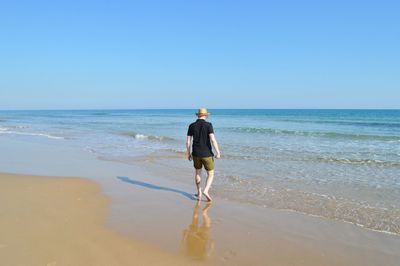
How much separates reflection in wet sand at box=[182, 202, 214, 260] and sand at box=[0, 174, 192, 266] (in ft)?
0.78

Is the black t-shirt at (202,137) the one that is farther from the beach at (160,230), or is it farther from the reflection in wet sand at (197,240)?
the reflection in wet sand at (197,240)

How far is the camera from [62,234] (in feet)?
13.5

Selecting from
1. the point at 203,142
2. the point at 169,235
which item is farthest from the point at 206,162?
the point at 169,235

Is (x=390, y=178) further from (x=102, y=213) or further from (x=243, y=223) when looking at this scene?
(x=102, y=213)

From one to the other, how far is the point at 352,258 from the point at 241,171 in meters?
5.25

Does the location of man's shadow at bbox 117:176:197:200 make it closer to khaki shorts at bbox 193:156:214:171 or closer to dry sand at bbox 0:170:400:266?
dry sand at bbox 0:170:400:266

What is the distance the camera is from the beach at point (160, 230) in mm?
3621

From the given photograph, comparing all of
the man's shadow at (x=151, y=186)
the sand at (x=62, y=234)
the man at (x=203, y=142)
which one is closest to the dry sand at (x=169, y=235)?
the sand at (x=62, y=234)

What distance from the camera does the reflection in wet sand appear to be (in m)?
3.72

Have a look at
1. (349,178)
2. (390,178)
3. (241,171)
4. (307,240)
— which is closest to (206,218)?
(307,240)

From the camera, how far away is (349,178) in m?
8.19

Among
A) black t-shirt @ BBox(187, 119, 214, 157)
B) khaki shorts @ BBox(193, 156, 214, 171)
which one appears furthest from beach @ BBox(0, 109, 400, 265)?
black t-shirt @ BBox(187, 119, 214, 157)

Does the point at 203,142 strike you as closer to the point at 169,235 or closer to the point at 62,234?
the point at 169,235

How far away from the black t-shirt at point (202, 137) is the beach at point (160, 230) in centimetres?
89
